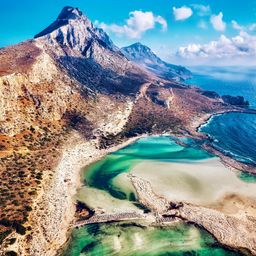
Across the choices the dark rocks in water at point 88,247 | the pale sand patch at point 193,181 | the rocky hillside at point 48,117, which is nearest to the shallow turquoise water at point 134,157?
the pale sand patch at point 193,181

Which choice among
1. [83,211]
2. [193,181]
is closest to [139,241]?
[83,211]

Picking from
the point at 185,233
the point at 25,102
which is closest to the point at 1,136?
the point at 25,102

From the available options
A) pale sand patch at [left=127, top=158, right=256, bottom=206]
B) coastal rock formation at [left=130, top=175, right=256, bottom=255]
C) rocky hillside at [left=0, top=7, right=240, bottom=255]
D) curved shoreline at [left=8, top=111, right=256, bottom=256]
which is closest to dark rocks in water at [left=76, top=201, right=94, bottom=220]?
curved shoreline at [left=8, top=111, right=256, bottom=256]

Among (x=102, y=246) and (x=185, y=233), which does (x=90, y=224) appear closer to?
(x=102, y=246)

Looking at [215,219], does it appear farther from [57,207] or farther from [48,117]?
[48,117]

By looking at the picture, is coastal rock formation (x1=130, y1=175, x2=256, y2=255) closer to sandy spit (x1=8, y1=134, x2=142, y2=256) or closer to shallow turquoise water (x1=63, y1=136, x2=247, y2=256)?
shallow turquoise water (x1=63, y1=136, x2=247, y2=256)

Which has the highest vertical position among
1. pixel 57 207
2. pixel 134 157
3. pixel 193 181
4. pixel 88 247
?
pixel 134 157
